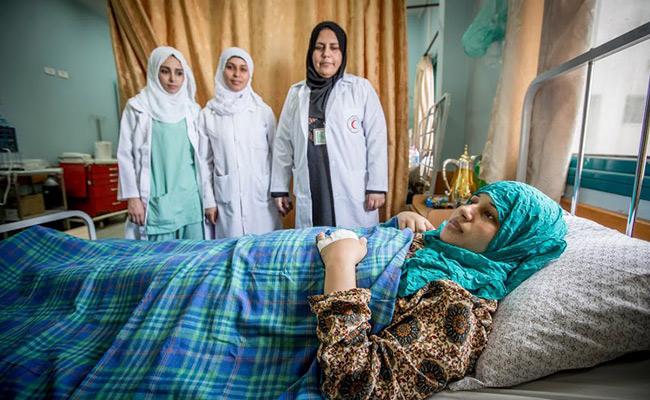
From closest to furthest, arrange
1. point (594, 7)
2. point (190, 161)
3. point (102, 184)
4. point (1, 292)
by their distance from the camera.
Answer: point (1, 292)
point (594, 7)
point (190, 161)
point (102, 184)

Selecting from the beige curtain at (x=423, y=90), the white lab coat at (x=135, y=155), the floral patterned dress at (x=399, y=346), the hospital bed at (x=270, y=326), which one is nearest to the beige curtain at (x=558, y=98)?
the hospital bed at (x=270, y=326)

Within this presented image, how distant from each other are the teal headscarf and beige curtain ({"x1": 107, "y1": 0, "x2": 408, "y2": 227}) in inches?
58.4

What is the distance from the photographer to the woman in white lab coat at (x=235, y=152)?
2.18 meters

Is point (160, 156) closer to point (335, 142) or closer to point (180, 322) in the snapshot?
point (335, 142)

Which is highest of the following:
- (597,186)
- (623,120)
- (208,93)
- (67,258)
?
(208,93)

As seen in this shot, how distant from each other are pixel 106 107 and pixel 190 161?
4.93m

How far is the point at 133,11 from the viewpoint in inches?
98.7

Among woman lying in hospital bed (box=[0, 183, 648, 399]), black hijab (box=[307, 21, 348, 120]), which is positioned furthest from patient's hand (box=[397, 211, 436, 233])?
black hijab (box=[307, 21, 348, 120])

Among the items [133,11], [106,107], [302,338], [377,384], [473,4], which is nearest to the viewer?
[377,384]

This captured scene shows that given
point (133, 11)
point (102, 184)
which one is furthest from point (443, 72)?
point (102, 184)

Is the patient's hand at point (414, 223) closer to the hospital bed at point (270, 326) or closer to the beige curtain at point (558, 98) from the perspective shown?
the hospital bed at point (270, 326)

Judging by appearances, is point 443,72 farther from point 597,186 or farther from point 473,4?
point 597,186

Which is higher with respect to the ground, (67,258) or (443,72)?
(443,72)

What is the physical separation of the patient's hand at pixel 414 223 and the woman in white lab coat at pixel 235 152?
4.06ft
